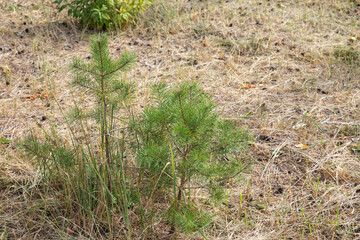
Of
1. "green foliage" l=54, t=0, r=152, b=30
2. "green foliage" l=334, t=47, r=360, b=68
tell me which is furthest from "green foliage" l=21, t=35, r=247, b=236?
"green foliage" l=54, t=0, r=152, b=30

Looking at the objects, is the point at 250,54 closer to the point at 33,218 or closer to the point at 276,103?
the point at 276,103

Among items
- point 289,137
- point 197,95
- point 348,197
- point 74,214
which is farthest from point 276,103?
point 74,214

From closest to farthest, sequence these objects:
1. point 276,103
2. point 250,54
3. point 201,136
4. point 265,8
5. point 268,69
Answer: point 201,136 → point 276,103 → point 268,69 → point 250,54 → point 265,8

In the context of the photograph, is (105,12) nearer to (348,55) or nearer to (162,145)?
(348,55)

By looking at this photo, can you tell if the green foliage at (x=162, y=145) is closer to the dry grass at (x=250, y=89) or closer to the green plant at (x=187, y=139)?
the green plant at (x=187, y=139)

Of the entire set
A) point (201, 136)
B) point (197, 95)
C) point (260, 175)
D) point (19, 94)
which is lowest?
point (260, 175)

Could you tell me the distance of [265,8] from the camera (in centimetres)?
542

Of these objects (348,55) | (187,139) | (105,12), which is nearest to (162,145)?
(187,139)

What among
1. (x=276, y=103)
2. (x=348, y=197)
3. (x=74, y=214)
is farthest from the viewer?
(x=276, y=103)

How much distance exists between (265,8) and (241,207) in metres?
4.02

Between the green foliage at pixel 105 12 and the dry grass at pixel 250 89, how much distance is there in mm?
181

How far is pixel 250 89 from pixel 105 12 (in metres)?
2.25

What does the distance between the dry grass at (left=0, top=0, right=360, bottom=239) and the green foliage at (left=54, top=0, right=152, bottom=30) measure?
18 centimetres

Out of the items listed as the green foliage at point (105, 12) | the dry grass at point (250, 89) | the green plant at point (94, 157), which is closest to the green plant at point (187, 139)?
the green plant at point (94, 157)
